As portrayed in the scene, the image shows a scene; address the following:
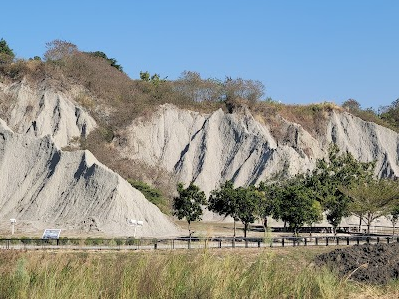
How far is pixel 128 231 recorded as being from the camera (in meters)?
62.4

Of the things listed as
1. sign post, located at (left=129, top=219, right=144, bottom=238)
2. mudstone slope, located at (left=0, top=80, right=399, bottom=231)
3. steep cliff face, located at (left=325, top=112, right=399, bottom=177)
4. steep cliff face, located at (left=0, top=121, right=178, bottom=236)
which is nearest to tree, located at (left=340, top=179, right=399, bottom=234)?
steep cliff face, located at (left=0, top=121, right=178, bottom=236)

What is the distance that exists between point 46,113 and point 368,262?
74302mm

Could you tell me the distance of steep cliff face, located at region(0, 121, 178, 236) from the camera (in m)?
64.4

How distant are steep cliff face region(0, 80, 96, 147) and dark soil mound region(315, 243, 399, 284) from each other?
64688 millimetres

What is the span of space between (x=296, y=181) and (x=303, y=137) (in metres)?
25.9

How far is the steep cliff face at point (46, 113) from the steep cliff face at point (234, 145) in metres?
6.84

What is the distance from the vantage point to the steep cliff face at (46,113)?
9612 cm

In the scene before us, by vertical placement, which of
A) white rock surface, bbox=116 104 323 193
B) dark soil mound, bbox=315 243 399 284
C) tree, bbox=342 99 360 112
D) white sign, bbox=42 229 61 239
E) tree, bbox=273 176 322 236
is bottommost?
dark soil mound, bbox=315 243 399 284

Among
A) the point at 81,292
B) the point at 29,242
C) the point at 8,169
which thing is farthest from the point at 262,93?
the point at 81,292

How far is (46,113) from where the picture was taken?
320ft

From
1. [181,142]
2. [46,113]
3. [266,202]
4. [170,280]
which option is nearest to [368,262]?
[170,280]

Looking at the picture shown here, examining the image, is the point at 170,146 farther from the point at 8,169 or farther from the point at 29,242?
the point at 29,242

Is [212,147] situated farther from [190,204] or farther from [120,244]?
[120,244]

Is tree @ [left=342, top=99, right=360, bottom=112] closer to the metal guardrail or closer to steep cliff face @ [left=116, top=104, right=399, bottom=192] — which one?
steep cliff face @ [left=116, top=104, right=399, bottom=192]
